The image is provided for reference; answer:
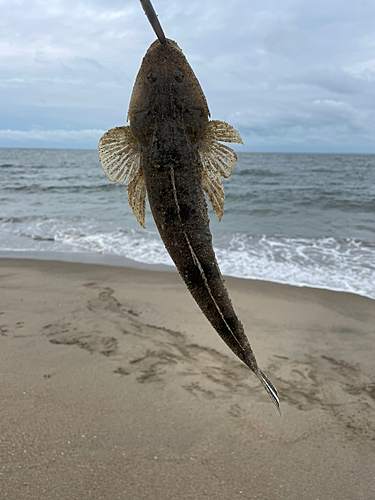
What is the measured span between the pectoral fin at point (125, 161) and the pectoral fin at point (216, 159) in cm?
35

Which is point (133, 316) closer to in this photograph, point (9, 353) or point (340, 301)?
point (9, 353)

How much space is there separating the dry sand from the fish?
1888 mm

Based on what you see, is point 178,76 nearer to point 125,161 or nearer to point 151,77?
point 151,77

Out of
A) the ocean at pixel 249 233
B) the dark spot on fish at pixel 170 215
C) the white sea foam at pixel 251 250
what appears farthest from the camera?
the ocean at pixel 249 233

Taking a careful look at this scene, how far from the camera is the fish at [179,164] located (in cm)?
186

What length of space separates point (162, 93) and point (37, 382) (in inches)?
140

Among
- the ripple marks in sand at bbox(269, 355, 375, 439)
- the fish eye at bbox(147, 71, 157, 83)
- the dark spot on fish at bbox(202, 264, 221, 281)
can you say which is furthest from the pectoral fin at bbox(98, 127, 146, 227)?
the ripple marks in sand at bbox(269, 355, 375, 439)

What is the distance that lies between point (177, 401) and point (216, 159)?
117 inches

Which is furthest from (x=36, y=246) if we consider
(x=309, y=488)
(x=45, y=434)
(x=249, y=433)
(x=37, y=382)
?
(x=309, y=488)

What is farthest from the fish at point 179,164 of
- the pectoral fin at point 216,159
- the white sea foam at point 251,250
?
the white sea foam at point 251,250

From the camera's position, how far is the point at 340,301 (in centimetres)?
672

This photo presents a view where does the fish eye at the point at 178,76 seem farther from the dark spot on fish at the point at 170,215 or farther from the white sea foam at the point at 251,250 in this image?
the white sea foam at the point at 251,250

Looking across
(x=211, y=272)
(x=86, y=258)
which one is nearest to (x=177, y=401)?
(x=211, y=272)

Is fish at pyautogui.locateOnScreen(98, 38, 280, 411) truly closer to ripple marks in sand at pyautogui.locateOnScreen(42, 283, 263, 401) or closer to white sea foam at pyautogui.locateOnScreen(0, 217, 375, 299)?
ripple marks in sand at pyautogui.locateOnScreen(42, 283, 263, 401)
